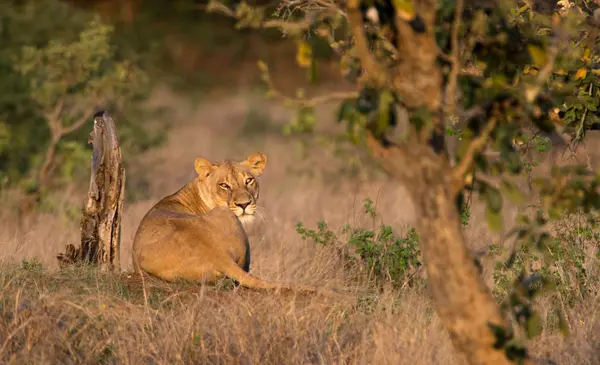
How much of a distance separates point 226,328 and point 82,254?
213 cm

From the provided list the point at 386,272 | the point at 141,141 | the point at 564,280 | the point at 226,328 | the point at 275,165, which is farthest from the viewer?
the point at 275,165

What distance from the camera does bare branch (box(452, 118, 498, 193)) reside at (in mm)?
3428

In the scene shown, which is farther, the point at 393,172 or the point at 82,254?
the point at 82,254

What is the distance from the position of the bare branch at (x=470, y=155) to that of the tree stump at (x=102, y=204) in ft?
11.5

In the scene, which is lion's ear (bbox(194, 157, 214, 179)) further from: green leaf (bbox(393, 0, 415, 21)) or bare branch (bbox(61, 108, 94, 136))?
green leaf (bbox(393, 0, 415, 21))

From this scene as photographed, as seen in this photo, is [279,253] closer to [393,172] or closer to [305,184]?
[393,172]

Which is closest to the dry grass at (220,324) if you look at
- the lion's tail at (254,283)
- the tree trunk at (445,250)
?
the lion's tail at (254,283)

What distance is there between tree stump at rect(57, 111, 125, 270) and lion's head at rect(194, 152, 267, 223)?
2.05 feet

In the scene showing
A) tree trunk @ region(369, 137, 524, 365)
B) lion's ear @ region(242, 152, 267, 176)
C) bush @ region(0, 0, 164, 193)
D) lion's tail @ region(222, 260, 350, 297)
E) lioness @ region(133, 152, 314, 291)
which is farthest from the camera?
bush @ region(0, 0, 164, 193)

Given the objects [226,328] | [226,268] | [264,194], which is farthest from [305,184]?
[226,328]

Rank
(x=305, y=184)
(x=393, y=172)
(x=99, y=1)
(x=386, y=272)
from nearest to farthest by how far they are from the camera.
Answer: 1. (x=393, y=172)
2. (x=386, y=272)
3. (x=305, y=184)
4. (x=99, y=1)

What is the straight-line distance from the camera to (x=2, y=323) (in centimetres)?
480

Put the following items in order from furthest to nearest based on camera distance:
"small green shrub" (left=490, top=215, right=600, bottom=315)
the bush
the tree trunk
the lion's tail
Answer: the bush, "small green shrub" (left=490, top=215, right=600, bottom=315), the lion's tail, the tree trunk

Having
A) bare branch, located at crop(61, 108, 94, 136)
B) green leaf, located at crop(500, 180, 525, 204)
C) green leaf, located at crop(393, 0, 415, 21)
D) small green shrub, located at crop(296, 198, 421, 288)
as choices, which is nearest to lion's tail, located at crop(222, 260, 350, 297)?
small green shrub, located at crop(296, 198, 421, 288)
